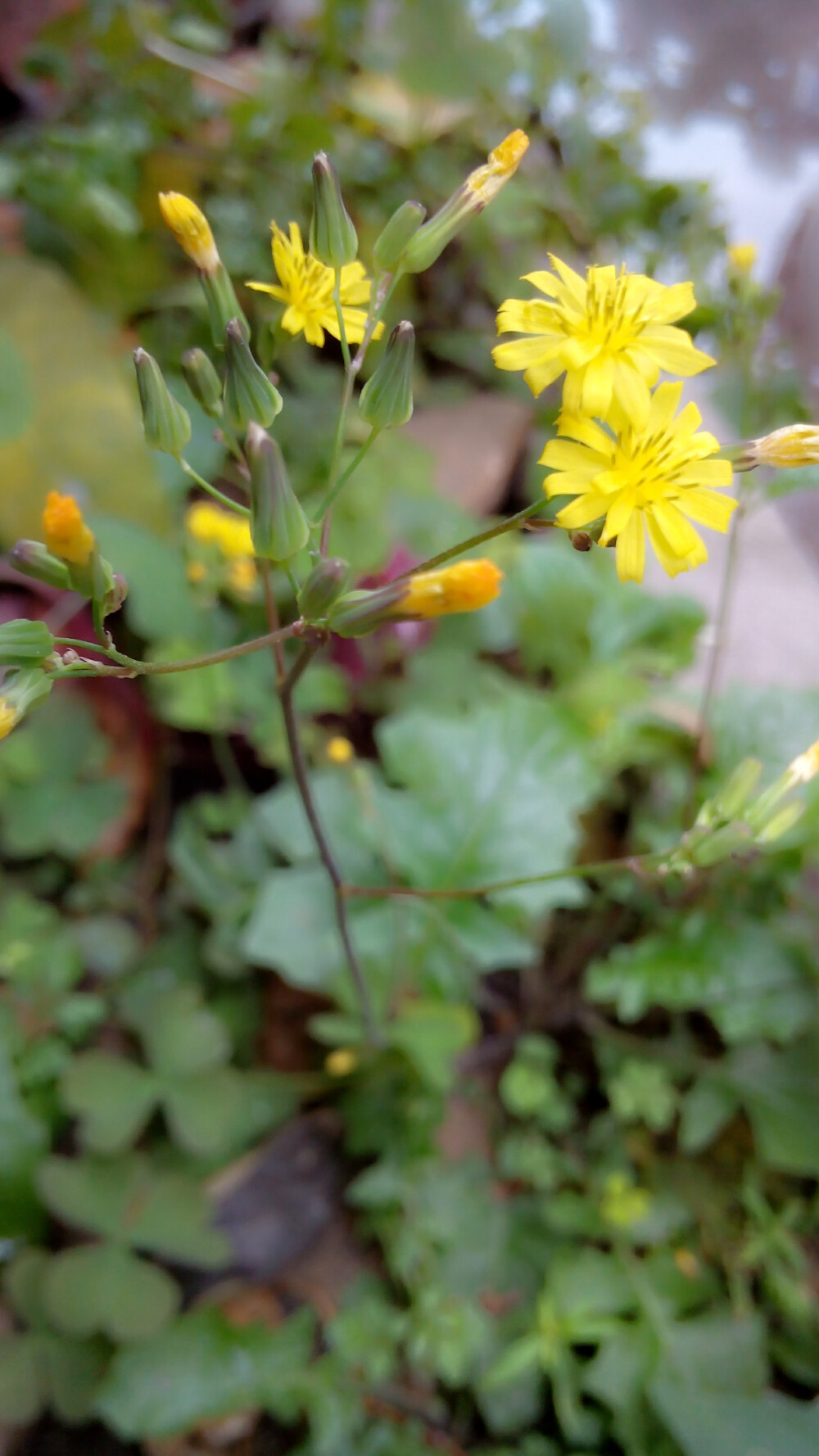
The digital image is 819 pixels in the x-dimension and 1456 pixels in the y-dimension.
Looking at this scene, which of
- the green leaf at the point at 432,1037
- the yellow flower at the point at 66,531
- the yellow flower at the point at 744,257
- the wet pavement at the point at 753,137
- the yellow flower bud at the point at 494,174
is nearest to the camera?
the yellow flower at the point at 66,531

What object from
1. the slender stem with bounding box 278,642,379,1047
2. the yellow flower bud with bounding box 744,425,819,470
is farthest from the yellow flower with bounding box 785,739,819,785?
the slender stem with bounding box 278,642,379,1047

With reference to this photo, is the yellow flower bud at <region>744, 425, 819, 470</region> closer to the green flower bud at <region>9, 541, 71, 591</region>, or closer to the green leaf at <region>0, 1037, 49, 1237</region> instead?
the green flower bud at <region>9, 541, 71, 591</region>

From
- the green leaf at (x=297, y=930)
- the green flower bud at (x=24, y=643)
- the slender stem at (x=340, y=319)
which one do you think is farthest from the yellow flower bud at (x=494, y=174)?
the green leaf at (x=297, y=930)

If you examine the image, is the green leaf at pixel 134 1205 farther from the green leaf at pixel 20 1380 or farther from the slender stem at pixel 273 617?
the slender stem at pixel 273 617

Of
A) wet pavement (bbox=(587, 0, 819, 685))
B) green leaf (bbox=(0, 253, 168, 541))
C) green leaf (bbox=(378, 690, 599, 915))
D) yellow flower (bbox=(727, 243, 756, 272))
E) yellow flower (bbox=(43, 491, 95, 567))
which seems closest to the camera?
yellow flower (bbox=(43, 491, 95, 567))

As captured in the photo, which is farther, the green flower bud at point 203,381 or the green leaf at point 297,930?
the green leaf at point 297,930

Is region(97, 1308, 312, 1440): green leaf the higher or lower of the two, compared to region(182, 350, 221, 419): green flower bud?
lower

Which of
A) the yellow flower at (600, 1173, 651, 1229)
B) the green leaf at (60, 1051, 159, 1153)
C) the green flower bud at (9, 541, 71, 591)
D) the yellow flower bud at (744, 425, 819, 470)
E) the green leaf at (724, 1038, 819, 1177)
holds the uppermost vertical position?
the yellow flower bud at (744, 425, 819, 470)
